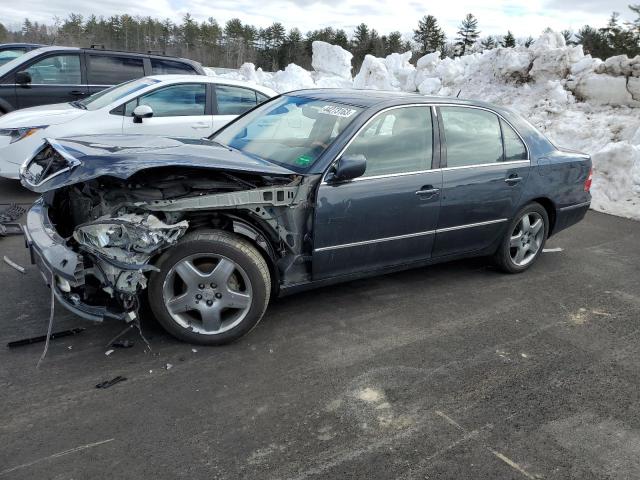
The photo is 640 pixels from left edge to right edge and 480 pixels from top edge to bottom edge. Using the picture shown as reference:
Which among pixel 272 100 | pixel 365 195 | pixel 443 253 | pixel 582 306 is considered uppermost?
pixel 272 100

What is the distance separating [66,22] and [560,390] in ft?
152

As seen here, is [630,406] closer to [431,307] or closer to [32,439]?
[431,307]

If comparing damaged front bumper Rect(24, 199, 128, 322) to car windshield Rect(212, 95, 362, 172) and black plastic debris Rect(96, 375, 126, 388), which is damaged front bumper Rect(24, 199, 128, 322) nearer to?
black plastic debris Rect(96, 375, 126, 388)

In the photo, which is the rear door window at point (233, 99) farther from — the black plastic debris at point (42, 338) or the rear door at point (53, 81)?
the black plastic debris at point (42, 338)

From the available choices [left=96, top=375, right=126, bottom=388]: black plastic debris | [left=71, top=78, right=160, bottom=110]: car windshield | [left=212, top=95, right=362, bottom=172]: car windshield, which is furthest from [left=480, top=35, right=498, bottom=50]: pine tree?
[left=96, top=375, right=126, bottom=388]: black plastic debris

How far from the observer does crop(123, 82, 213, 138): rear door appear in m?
6.69

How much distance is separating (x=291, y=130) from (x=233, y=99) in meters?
3.49

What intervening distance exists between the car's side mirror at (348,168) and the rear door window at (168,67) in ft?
19.5

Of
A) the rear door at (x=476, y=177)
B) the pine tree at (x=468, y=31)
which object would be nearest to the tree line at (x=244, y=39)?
the pine tree at (x=468, y=31)

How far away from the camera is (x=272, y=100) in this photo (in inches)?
193

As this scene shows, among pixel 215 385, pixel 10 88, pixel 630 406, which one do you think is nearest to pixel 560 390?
pixel 630 406

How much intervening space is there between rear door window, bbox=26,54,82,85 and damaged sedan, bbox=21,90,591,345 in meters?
4.88

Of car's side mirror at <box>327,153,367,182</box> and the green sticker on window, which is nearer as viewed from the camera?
car's side mirror at <box>327,153,367,182</box>

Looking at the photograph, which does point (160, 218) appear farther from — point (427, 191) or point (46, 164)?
point (427, 191)
